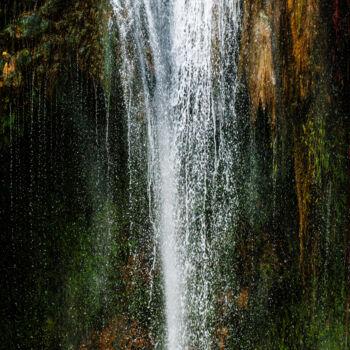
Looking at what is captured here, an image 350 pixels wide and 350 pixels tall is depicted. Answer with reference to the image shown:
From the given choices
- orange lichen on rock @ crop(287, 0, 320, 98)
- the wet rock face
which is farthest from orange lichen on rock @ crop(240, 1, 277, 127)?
orange lichen on rock @ crop(287, 0, 320, 98)

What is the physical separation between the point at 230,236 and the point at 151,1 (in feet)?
5.31

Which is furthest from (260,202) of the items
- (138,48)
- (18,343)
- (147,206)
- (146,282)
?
(18,343)

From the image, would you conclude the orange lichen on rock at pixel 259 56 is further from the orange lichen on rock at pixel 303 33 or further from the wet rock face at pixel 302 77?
the orange lichen on rock at pixel 303 33

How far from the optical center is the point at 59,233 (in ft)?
7.68

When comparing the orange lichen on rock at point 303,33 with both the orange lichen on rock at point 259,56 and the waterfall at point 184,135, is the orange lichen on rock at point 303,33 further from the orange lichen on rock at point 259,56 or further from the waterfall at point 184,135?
the waterfall at point 184,135

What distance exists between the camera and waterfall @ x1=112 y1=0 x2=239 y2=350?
2246 mm

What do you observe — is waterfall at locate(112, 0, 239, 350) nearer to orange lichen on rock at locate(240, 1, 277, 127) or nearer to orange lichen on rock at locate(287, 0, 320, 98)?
orange lichen on rock at locate(240, 1, 277, 127)

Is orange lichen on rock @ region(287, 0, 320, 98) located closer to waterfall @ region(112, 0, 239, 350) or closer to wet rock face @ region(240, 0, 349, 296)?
wet rock face @ region(240, 0, 349, 296)

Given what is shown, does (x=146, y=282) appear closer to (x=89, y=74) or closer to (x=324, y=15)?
(x=89, y=74)

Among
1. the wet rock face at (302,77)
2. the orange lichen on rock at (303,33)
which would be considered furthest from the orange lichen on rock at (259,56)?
the orange lichen on rock at (303,33)

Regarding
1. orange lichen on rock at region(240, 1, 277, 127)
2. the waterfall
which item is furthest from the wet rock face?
the waterfall

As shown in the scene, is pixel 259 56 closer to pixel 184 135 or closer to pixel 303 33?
A: pixel 303 33

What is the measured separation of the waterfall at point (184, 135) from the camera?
2.25 meters

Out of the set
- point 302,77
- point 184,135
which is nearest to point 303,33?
point 302,77
